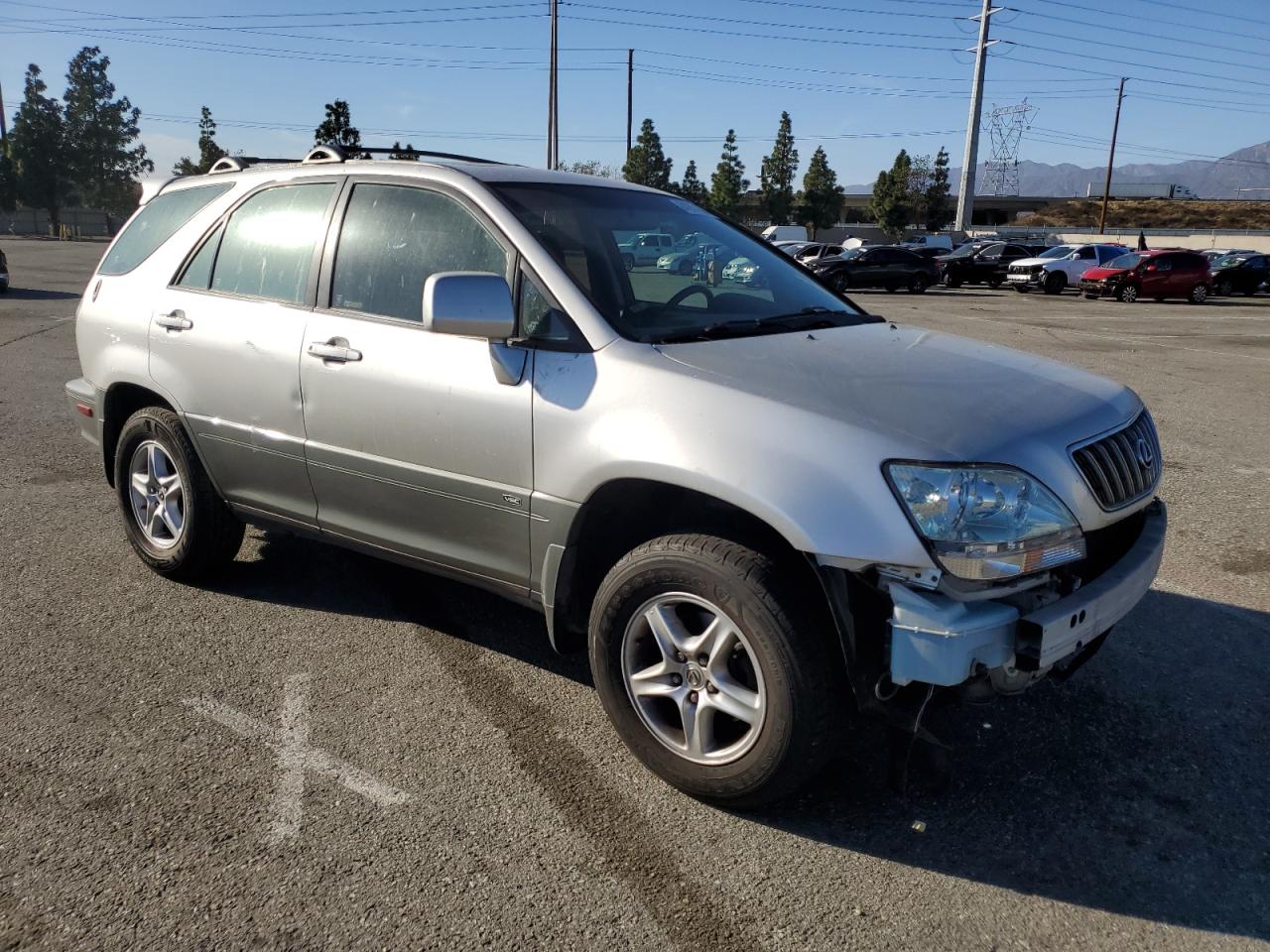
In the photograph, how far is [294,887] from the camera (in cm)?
248

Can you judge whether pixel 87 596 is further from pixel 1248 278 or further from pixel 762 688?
Result: pixel 1248 278

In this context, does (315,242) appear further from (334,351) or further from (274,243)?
(334,351)

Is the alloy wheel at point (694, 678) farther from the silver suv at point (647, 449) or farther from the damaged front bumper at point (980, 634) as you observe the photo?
the damaged front bumper at point (980, 634)

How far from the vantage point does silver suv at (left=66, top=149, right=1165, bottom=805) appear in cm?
253

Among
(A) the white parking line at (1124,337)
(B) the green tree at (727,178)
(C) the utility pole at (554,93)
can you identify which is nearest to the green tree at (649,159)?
(B) the green tree at (727,178)

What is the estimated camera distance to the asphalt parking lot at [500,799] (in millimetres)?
2402

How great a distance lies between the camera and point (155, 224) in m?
4.68

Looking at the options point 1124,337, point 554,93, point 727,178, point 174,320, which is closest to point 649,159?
point 727,178

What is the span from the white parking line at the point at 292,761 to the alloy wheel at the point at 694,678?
79 centimetres

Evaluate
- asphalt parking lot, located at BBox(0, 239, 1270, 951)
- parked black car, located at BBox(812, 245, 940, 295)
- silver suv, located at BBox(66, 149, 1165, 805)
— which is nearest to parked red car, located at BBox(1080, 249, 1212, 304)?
parked black car, located at BBox(812, 245, 940, 295)

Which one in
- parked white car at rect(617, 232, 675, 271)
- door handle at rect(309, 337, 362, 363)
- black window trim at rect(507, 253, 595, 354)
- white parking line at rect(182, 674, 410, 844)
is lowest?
white parking line at rect(182, 674, 410, 844)

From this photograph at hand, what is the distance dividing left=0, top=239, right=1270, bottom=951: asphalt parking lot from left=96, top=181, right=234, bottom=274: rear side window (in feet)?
4.95

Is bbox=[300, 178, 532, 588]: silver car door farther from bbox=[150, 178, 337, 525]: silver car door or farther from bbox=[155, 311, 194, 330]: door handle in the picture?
bbox=[155, 311, 194, 330]: door handle

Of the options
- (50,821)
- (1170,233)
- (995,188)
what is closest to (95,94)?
(1170,233)
